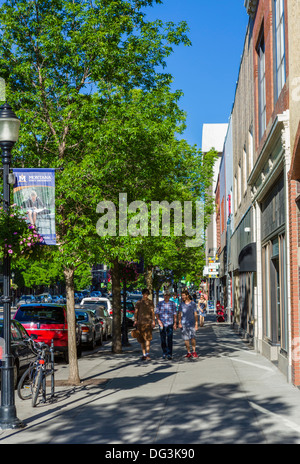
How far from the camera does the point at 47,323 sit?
17.9m

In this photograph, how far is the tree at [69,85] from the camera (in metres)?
13.1

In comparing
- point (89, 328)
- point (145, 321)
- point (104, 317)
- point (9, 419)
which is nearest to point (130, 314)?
point (104, 317)

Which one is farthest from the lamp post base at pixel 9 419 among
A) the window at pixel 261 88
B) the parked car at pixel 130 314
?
the parked car at pixel 130 314

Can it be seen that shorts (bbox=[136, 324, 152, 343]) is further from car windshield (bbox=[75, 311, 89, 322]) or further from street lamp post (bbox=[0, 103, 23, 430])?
street lamp post (bbox=[0, 103, 23, 430])

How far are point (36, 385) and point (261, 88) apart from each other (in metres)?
11.7

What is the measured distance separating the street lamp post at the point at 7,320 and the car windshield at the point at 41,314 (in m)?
8.57

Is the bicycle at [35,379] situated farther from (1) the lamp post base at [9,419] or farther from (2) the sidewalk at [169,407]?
(1) the lamp post base at [9,419]

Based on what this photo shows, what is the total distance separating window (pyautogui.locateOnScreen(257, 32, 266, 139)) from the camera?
1808 centimetres

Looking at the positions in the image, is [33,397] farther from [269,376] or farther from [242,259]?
[242,259]

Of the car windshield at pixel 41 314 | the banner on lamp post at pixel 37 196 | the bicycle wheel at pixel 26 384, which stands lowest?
the bicycle wheel at pixel 26 384

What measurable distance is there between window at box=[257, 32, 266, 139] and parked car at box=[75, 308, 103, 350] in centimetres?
880

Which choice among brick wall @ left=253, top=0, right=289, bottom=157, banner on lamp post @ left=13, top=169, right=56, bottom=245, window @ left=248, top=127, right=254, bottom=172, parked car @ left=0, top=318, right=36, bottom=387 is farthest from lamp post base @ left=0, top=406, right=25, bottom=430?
window @ left=248, top=127, right=254, bottom=172

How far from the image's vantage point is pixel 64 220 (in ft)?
43.7
